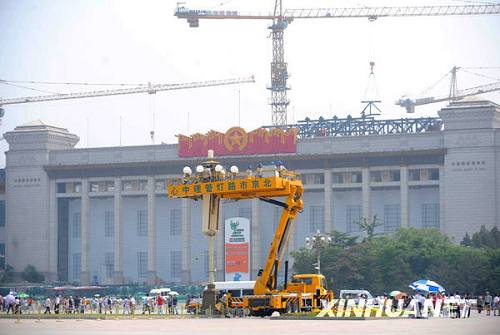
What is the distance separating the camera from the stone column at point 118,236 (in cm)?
17812

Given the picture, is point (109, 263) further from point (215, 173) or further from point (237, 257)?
point (215, 173)

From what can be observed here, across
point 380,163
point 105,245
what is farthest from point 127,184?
point 380,163

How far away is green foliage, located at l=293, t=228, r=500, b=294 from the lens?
122875 millimetres

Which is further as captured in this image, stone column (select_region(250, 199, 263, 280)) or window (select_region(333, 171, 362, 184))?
stone column (select_region(250, 199, 263, 280))

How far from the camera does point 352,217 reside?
170 metres

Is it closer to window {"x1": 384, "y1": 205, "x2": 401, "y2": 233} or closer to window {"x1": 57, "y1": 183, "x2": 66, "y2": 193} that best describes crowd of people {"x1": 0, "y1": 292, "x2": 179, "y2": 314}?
window {"x1": 384, "y1": 205, "x2": 401, "y2": 233}

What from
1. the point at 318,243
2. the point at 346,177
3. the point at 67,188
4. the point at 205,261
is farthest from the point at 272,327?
the point at 67,188

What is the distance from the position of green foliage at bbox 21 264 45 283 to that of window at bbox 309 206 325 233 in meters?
39.6

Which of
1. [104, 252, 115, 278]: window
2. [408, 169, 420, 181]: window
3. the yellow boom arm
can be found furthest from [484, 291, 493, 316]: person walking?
[104, 252, 115, 278]: window

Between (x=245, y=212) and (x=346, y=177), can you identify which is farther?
(x=245, y=212)

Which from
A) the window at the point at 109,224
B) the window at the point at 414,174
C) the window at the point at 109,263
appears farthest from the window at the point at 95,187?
the window at the point at 414,174

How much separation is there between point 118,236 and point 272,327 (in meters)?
125

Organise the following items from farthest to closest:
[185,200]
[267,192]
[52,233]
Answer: [52,233]
[185,200]
[267,192]

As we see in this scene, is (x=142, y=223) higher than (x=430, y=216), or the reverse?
(x=430, y=216)
